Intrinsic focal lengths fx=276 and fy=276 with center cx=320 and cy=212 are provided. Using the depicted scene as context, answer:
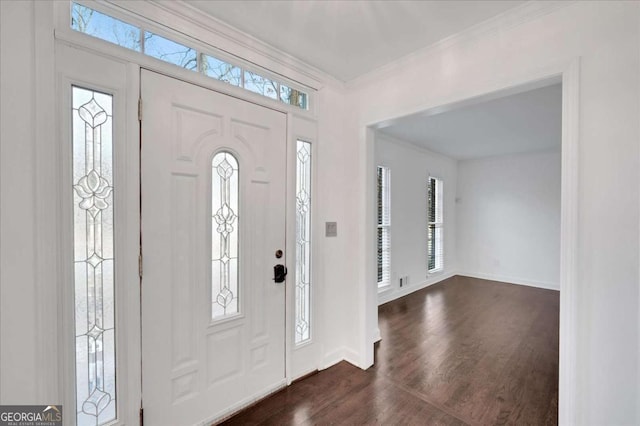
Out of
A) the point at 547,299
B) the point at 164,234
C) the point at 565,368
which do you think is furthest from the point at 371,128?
the point at 547,299

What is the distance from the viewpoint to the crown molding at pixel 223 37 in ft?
5.23

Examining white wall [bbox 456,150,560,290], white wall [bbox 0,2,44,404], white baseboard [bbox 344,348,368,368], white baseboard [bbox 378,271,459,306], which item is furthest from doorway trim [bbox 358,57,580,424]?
white wall [bbox 456,150,560,290]

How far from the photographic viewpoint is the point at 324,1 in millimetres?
1635

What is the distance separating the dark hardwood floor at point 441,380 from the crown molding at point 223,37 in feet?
8.33

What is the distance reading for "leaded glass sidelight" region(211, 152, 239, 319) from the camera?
6.08 feet

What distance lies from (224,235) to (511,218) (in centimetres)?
608

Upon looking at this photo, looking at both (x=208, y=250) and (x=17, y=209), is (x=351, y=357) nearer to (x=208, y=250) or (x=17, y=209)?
(x=208, y=250)

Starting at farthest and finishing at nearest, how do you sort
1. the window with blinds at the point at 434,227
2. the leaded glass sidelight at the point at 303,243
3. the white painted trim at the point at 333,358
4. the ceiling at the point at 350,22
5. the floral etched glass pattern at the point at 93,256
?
the window with blinds at the point at 434,227, the white painted trim at the point at 333,358, the leaded glass sidelight at the point at 303,243, the ceiling at the point at 350,22, the floral etched glass pattern at the point at 93,256

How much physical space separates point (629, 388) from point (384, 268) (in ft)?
10.5

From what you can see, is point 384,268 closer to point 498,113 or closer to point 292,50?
point 498,113

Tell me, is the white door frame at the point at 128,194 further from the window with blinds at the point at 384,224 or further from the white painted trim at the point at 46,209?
the window with blinds at the point at 384,224

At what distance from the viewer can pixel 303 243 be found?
2400 millimetres

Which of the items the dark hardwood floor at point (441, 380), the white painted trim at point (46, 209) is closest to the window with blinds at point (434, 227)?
Result: the dark hardwood floor at point (441, 380)

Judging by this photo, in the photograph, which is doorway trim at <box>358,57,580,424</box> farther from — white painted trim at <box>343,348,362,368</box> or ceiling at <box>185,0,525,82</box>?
white painted trim at <box>343,348,362,368</box>
